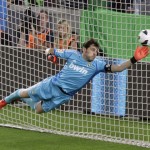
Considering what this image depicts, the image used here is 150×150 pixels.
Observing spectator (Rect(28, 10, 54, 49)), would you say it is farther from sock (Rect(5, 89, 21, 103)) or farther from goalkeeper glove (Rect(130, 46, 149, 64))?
goalkeeper glove (Rect(130, 46, 149, 64))

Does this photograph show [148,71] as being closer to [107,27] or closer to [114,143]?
[107,27]

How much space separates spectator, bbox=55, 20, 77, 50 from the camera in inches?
491

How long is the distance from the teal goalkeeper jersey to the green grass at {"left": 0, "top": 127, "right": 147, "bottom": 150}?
0.76 metres

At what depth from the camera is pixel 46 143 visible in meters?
10.5

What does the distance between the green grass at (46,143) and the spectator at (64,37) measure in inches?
73.5

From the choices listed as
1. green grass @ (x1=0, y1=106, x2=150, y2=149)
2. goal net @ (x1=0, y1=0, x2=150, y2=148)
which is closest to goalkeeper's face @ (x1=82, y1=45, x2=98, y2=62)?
green grass @ (x1=0, y1=106, x2=150, y2=149)

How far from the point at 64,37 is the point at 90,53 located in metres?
2.31

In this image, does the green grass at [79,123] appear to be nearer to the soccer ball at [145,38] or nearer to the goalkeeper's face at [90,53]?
the goalkeeper's face at [90,53]

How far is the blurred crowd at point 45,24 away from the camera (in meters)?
12.4

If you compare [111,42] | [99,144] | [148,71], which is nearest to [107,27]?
[111,42]

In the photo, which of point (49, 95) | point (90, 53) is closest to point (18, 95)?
point (49, 95)

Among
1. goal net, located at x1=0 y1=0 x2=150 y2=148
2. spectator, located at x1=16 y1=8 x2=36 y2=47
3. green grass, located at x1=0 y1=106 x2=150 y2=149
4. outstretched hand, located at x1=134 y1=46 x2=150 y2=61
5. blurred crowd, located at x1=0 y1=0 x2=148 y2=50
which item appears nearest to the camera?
outstretched hand, located at x1=134 y1=46 x2=150 y2=61

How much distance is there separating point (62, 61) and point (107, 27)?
149 cm

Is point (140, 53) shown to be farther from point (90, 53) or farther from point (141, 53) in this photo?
point (90, 53)
